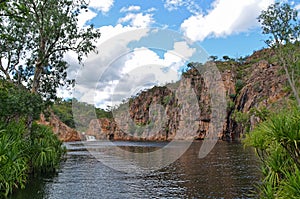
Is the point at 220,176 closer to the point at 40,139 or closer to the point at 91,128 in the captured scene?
the point at 40,139

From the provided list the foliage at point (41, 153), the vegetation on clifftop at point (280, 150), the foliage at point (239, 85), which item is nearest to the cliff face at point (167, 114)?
the foliage at point (239, 85)

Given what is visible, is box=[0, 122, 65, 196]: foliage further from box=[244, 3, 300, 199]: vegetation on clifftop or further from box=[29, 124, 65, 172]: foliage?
box=[244, 3, 300, 199]: vegetation on clifftop

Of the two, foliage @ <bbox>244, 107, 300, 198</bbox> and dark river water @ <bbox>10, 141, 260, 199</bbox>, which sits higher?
foliage @ <bbox>244, 107, 300, 198</bbox>

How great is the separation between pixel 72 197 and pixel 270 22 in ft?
96.1

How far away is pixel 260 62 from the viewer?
91.6 meters

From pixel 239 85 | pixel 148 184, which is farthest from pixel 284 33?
pixel 239 85

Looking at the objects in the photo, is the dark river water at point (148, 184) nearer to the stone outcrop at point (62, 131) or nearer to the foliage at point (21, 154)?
the foliage at point (21, 154)

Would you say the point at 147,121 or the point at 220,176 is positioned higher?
the point at 147,121

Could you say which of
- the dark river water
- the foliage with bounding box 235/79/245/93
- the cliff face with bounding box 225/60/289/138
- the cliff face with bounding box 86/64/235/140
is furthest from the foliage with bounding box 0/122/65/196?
the foliage with bounding box 235/79/245/93

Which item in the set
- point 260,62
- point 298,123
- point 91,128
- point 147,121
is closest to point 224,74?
point 260,62

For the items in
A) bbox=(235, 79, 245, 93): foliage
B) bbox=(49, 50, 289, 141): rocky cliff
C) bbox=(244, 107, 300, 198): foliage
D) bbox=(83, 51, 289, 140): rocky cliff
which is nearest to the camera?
bbox=(244, 107, 300, 198): foliage

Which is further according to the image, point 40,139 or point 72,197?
point 40,139

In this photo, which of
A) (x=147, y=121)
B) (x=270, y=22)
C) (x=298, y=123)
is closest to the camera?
(x=298, y=123)

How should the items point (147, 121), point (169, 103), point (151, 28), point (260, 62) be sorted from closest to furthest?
point (151, 28) → point (260, 62) → point (169, 103) → point (147, 121)
